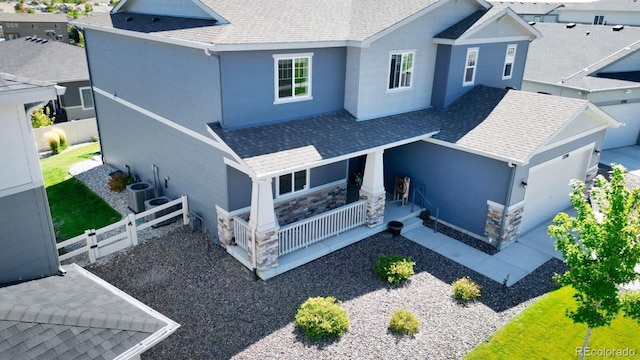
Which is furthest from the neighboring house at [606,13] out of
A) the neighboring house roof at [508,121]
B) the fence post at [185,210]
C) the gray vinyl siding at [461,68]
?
the fence post at [185,210]

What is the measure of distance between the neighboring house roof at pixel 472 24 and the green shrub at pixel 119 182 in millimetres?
13554

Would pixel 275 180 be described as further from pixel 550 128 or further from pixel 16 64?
pixel 16 64

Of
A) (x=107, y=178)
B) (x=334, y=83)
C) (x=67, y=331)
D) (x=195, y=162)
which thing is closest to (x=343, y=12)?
(x=334, y=83)

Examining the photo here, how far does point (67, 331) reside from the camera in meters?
6.75

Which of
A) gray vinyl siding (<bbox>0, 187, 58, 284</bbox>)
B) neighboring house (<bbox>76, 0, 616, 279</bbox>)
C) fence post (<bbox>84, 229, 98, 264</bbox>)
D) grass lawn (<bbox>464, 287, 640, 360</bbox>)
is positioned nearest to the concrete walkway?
neighboring house (<bbox>76, 0, 616, 279</bbox>)

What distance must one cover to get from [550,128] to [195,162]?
11.6m

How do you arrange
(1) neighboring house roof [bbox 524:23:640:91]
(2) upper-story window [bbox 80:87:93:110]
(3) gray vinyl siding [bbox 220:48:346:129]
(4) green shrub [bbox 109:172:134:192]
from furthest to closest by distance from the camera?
(2) upper-story window [bbox 80:87:93:110], (1) neighboring house roof [bbox 524:23:640:91], (4) green shrub [bbox 109:172:134:192], (3) gray vinyl siding [bbox 220:48:346:129]

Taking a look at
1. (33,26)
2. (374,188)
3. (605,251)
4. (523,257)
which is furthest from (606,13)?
(33,26)

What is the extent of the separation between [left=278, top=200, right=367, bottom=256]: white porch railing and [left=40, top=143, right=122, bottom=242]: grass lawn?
6935 millimetres

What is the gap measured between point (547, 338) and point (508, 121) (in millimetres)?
7639

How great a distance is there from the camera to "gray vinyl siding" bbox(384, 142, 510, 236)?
46.2 feet

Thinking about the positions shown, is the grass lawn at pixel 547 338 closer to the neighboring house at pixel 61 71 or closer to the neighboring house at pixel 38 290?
the neighboring house at pixel 38 290

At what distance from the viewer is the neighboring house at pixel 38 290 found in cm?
657

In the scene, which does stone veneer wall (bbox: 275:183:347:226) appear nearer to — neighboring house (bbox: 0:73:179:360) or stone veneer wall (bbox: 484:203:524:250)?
stone veneer wall (bbox: 484:203:524:250)
